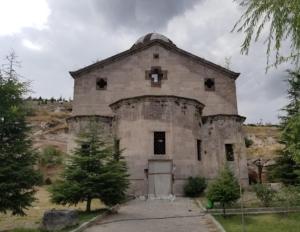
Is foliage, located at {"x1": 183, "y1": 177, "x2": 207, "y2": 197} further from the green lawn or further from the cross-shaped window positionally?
the cross-shaped window

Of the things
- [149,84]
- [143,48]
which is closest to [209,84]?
[149,84]

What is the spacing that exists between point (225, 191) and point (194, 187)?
7.33m

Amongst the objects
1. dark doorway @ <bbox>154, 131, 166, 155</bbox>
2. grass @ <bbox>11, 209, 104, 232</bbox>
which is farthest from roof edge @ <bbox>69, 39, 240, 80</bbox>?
grass @ <bbox>11, 209, 104, 232</bbox>

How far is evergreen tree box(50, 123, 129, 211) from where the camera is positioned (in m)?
16.9

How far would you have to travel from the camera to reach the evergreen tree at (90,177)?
16.9 meters

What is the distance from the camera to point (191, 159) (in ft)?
81.4

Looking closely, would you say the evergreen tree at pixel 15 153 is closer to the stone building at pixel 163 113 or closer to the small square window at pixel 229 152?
the stone building at pixel 163 113

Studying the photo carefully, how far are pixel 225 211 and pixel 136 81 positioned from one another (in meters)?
16.5

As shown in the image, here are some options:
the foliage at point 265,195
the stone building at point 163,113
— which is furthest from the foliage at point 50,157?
the foliage at point 265,195

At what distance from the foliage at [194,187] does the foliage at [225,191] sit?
6575mm

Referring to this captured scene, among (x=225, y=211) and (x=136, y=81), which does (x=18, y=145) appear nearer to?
(x=225, y=211)

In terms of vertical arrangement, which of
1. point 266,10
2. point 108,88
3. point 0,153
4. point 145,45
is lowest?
point 0,153

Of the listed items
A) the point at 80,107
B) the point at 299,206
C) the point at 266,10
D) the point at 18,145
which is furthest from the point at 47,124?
the point at 266,10

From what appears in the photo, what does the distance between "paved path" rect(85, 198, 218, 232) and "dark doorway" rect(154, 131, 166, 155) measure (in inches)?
187
